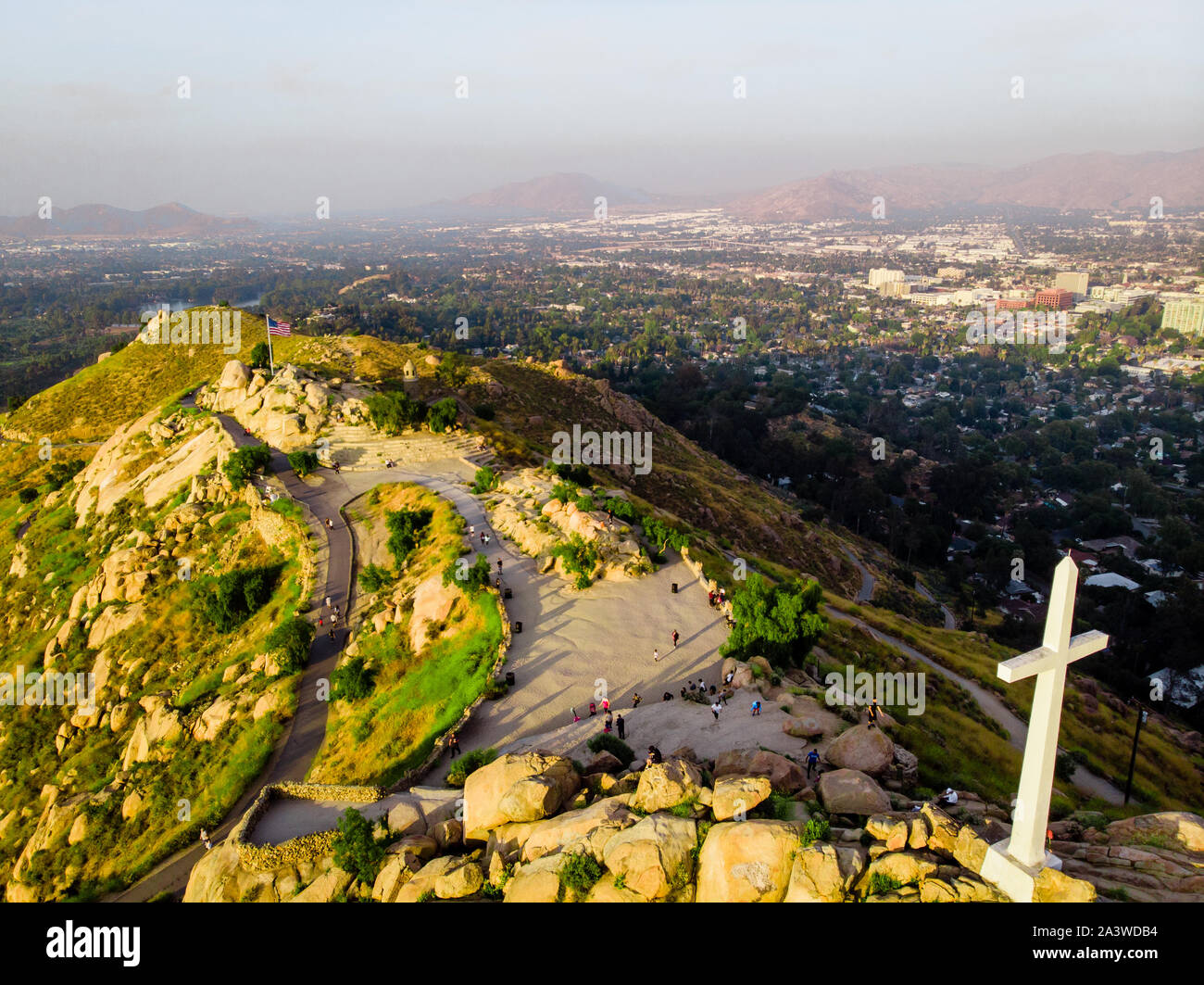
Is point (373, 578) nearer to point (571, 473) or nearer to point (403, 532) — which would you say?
point (403, 532)

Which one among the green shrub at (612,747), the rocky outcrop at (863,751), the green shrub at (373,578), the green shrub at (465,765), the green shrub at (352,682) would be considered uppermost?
the green shrub at (373,578)

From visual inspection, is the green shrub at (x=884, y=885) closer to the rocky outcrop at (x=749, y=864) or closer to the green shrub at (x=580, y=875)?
the rocky outcrop at (x=749, y=864)

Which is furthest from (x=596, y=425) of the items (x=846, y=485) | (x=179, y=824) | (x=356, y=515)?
(x=179, y=824)

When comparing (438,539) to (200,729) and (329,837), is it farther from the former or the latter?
(329,837)

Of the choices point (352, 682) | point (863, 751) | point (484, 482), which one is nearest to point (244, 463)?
point (484, 482)

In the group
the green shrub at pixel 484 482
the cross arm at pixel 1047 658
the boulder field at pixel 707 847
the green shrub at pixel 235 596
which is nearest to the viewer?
the cross arm at pixel 1047 658

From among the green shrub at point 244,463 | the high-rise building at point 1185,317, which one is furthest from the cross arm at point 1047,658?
the high-rise building at point 1185,317
